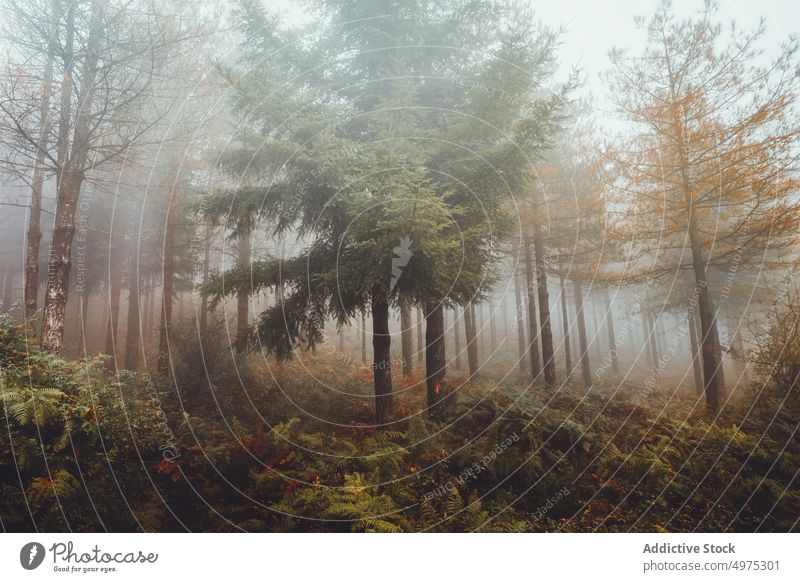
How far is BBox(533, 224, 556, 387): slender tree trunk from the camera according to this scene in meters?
12.1

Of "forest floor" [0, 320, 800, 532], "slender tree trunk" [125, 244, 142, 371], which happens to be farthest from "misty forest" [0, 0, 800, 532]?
"slender tree trunk" [125, 244, 142, 371]

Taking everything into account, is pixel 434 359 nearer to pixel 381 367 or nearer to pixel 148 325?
pixel 381 367

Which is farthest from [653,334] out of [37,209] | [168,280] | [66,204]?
[37,209]

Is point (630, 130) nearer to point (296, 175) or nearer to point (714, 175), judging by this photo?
point (714, 175)

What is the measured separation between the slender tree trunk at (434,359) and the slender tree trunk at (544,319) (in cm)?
517

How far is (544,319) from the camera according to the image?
12664 millimetres

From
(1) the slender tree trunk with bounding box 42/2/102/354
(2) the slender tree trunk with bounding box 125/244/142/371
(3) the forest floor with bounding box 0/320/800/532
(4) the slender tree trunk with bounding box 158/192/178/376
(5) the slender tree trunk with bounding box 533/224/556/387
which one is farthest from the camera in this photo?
(2) the slender tree trunk with bounding box 125/244/142/371

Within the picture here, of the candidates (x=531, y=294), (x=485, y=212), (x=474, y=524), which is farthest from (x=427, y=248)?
(x=531, y=294)

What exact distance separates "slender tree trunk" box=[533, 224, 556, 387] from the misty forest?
1.85 meters

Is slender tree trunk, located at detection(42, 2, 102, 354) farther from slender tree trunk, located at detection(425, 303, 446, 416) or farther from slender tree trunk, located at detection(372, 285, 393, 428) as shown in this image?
slender tree trunk, located at detection(425, 303, 446, 416)

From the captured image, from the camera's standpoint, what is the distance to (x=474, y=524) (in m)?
4.54
